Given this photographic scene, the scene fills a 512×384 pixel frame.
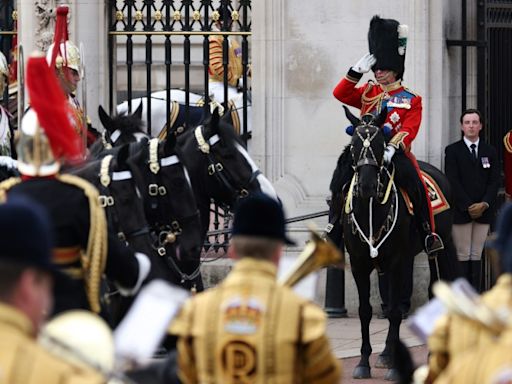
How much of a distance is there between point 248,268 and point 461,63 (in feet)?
35.5

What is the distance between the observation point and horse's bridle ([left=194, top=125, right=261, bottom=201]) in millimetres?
12102

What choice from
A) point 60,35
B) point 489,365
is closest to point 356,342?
point 60,35

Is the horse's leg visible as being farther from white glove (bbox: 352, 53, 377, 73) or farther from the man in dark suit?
the man in dark suit

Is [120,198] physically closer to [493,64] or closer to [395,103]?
[395,103]

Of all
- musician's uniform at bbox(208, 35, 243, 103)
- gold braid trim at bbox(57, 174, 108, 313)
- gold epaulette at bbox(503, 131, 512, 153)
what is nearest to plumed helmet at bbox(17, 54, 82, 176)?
gold braid trim at bbox(57, 174, 108, 313)

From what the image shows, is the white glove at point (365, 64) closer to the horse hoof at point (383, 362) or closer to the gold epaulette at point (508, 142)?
the horse hoof at point (383, 362)

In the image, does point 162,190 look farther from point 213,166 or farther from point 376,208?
point 376,208

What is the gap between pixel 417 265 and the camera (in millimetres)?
16125

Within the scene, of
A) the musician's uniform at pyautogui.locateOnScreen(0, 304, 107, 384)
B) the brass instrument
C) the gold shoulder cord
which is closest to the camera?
the musician's uniform at pyautogui.locateOnScreen(0, 304, 107, 384)

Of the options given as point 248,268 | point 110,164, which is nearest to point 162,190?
point 110,164

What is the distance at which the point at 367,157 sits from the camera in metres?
13.1

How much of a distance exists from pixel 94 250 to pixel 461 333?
2191 millimetres

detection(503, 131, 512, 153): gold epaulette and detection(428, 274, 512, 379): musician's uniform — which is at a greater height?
detection(428, 274, 512, 379): musician's uniform

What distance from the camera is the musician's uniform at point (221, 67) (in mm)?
17609
